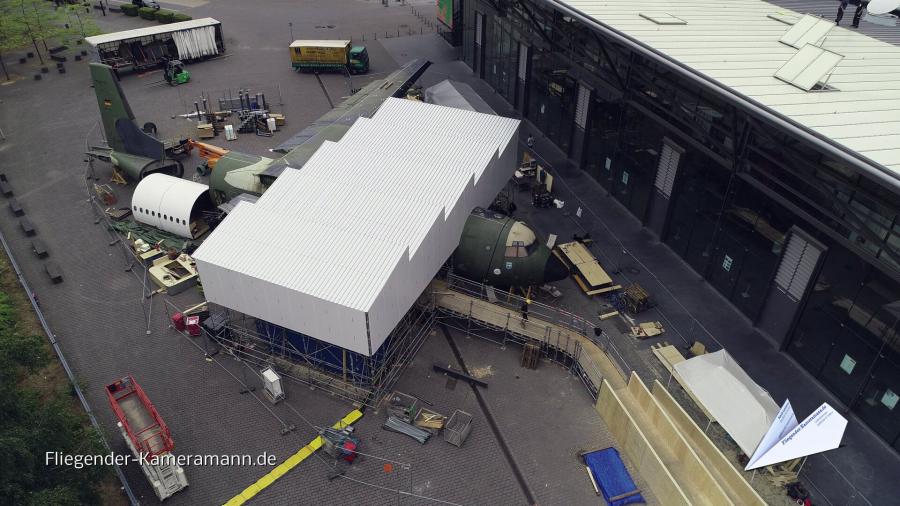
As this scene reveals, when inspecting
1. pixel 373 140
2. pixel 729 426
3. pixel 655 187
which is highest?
pixel 373 140

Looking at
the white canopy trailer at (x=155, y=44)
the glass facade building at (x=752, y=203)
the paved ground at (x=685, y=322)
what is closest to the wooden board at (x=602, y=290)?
the paved ground at (x=685, y=322)

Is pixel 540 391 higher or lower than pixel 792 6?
lower

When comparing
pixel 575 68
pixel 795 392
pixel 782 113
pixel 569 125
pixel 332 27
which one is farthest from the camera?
pixel 332 27

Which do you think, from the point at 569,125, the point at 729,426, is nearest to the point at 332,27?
Result: the point at 569,125

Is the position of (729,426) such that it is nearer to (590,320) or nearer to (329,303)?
(590,320)

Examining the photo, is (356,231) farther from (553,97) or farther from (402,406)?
(553,97)

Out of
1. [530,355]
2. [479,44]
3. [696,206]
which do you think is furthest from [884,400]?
[479,44]

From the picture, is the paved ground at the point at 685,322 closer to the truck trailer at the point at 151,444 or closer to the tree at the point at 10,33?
the truck trailer at the point at 151,444
